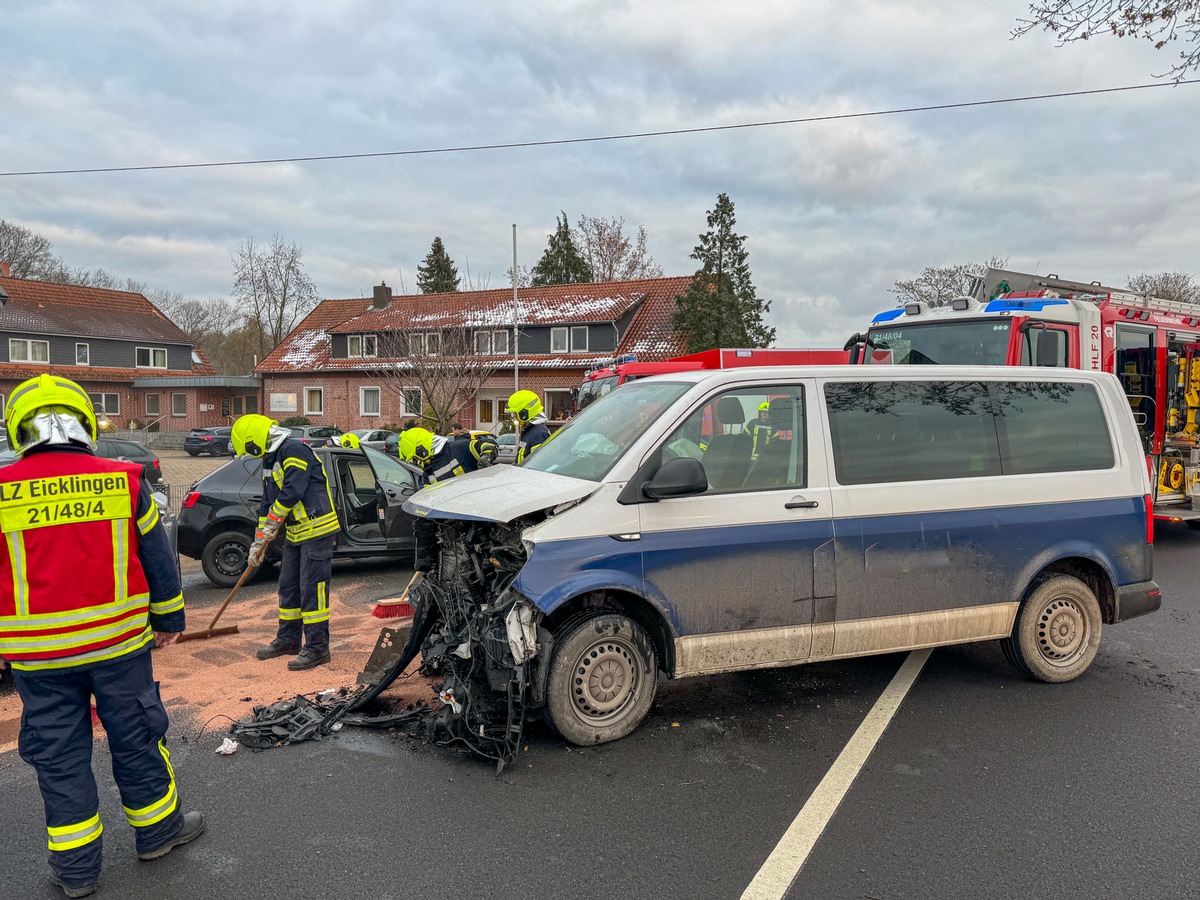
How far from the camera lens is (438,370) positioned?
27.8 meters

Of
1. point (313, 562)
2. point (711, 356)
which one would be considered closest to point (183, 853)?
point (313, 562)

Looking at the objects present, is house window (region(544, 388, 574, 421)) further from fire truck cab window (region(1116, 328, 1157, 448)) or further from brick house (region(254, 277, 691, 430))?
fire truck cab window (region(1116, 328, 1157, 448))

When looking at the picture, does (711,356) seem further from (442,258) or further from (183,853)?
(442,258)

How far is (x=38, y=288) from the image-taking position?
143 feet

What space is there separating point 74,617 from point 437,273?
169 ft

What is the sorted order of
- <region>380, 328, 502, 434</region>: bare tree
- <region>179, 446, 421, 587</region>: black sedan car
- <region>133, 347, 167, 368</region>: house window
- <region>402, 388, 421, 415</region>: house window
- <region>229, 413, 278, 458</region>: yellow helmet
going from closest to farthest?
<region>229, 413, 278, 458</region>: yellow helmet → <region>179, 446, 421, 587</region>: black sedan car → <region>380, 328, 502, 434</region>: bare tree → <region>402, 388, 421, 415</region>: house window → <region>133, 347, 167, 368</region>: house window

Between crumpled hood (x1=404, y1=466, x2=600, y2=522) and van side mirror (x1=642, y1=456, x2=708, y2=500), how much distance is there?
Answer: 1.05 ft

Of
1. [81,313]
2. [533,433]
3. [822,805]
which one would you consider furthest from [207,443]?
[822,805]

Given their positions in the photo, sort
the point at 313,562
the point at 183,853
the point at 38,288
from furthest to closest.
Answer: the point at 38,288
the point at 313,562
the point at 183,853

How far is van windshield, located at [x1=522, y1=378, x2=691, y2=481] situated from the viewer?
4262 millimetres

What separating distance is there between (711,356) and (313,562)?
5774mm

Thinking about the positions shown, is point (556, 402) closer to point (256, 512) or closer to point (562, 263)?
point (562, 263)

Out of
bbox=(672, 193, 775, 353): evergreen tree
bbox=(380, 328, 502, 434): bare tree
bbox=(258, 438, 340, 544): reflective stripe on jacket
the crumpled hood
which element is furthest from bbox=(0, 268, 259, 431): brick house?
the crumpled hood

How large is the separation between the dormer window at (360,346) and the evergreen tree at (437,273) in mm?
15266
